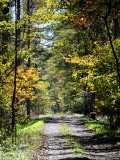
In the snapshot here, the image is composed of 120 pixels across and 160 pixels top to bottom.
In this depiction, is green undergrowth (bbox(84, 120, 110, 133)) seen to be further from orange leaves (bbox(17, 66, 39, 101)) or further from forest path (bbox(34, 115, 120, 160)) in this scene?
orange leaves (bbox(17, 66, 39, 101))

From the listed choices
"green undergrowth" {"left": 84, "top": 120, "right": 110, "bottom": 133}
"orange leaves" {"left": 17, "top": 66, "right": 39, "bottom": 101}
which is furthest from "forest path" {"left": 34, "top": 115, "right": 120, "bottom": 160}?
"orange leaves" {"left": 17, "top": 66, "right": 39, "bottom": 101}

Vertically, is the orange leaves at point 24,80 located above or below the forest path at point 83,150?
above

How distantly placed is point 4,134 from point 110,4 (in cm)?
855

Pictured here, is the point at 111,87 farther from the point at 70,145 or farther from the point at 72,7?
the point at 72,7

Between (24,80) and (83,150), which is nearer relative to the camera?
(83,150)

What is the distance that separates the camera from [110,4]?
1639cm

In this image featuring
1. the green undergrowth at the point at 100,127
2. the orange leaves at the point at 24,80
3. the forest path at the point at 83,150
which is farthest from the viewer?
the orange leaves at the point at 24,80

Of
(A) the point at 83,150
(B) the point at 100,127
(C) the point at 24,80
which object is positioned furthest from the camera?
(C) the point at 24,80

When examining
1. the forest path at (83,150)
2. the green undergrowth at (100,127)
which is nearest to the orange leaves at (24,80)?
the green undergrowth at (100,127)

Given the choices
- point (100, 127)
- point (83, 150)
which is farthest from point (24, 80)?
point (83, 150)

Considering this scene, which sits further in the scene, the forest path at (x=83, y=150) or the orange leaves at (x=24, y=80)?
the orange leaves at (x=24, y=80)

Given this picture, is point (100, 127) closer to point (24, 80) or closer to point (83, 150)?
point (24, 80)

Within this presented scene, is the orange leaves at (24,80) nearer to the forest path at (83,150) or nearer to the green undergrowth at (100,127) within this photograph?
the green undergrowth at (100,127)

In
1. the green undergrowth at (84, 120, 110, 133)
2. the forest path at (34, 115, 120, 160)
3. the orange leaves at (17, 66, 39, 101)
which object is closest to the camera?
the forest path at (34, 115, 120, 160)
